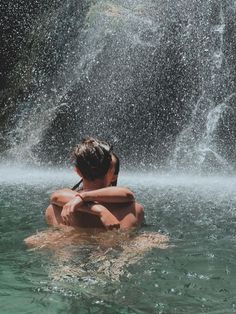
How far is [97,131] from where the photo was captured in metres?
18.9

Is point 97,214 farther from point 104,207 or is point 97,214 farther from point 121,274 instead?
point 121,274

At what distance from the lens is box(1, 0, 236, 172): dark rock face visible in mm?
18312

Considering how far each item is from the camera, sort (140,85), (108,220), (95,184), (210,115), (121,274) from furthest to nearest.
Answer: (140,85)
(210,115)
(95,184)
(108,220)
(121,274)

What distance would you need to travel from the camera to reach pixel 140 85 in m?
18.9

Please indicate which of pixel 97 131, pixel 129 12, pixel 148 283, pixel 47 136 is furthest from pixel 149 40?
pixel 148 283

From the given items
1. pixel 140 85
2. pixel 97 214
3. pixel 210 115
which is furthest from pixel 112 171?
pixel 140 85

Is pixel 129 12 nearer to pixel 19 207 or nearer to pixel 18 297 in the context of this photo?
pixel 19 207

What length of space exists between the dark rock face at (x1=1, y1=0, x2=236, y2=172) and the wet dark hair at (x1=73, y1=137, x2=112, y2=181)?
13365 mm

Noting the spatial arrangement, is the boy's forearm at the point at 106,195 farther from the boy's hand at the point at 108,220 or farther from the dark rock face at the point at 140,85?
the dark rock face at the point at 140,85

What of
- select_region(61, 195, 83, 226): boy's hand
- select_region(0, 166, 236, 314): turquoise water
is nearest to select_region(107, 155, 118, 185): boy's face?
select_region(61, 195, 83, 226): boy's hand

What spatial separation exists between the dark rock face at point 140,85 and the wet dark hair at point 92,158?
13.4 m

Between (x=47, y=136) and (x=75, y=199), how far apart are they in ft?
46.7

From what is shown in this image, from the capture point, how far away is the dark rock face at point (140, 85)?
18312 mm

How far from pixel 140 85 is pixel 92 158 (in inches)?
575
